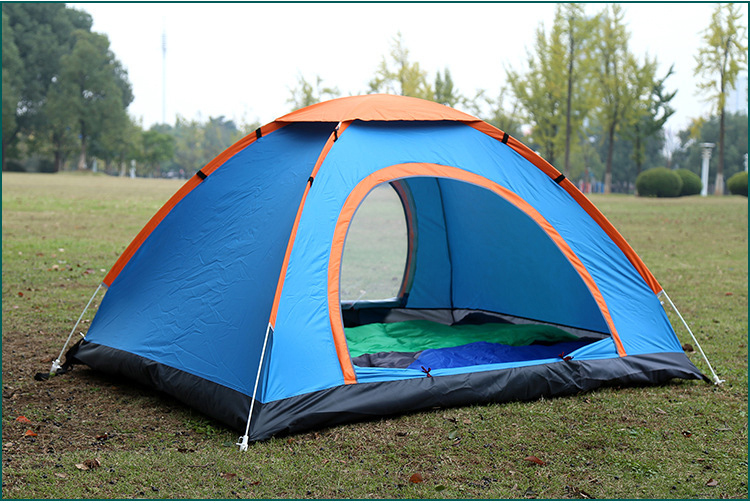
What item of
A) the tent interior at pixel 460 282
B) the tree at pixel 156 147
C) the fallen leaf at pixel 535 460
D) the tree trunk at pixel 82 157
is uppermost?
the tree at pixel 156 147

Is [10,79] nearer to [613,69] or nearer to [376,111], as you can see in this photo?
[613,69]

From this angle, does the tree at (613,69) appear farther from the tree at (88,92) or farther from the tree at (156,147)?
the tree at (156,147)

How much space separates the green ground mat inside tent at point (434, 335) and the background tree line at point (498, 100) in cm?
2388

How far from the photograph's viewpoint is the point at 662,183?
82.8ft

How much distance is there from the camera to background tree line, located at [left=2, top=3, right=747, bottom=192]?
2864cm

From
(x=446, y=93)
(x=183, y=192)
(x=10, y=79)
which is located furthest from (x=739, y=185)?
(x=10, y=79)

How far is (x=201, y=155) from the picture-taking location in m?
62.4

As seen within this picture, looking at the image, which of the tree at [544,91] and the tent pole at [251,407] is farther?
the tree at [544,91]

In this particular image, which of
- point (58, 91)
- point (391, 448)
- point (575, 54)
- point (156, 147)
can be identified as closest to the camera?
point (391, 448)

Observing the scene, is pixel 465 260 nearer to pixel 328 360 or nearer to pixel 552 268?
pixel 552 268

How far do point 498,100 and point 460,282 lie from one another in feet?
93.4

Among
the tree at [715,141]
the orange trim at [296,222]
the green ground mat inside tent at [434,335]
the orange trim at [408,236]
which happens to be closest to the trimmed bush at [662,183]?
the orange trim at [408,236]

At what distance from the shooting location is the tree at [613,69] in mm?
29969

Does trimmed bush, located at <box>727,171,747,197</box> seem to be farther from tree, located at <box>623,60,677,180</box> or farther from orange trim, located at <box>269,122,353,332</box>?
orange trim, located at <box>269,122,353,332</box>
